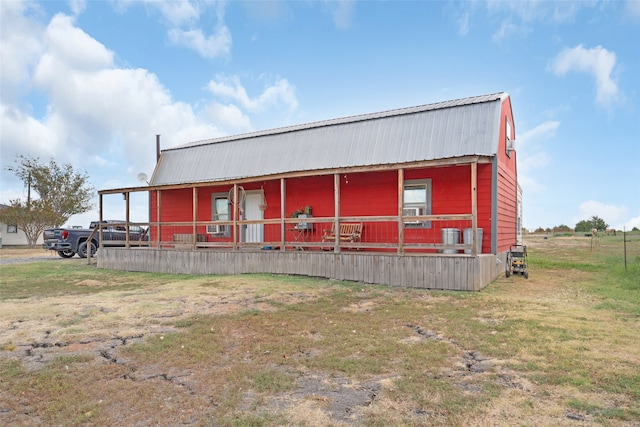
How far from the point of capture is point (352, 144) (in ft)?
41.9

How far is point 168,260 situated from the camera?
13.3 meters

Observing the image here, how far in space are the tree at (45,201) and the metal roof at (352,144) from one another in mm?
21126

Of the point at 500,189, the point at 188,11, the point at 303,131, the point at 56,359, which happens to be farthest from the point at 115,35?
the point at 500,189

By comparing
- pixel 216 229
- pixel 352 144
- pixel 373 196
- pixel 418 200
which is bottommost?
pixel 216 229

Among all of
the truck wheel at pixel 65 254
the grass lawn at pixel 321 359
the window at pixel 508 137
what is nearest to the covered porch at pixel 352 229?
the grass lawn at pixel 321 359

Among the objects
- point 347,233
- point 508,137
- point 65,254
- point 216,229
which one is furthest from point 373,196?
point 65,254

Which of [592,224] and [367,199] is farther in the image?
[592,224]

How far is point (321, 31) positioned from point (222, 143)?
596 centimetres

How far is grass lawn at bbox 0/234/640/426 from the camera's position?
3.00m

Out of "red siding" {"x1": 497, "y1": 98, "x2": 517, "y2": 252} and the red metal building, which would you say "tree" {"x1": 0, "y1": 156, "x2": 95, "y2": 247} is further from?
"red siding" {"x1": 497, "y1": 98, "x2": 517, "y2": 252}

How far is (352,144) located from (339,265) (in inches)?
173

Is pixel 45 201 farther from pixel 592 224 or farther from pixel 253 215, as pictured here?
pixel 592 224

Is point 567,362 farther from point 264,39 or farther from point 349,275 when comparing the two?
point 264,39

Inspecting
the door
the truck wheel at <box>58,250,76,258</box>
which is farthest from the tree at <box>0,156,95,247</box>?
the door
